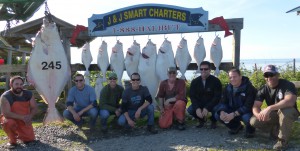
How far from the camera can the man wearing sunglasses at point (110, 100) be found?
5.62 metres

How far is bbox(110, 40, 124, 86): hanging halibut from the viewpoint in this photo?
21.4 feet

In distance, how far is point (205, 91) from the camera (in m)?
5.63

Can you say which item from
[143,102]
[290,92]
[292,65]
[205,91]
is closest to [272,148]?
[290,92]

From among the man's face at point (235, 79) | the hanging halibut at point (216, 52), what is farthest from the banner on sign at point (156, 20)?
the man's face at point (235, 79)

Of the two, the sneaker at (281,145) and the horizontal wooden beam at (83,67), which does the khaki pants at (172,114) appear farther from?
the sneaker at (281,145)

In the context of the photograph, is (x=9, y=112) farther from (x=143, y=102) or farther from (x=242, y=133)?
(x=242, y=133)

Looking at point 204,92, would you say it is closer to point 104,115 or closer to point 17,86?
point 104,115

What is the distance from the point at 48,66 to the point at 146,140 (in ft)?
6.72

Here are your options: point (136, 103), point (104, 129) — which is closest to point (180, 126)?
point (136, 103)

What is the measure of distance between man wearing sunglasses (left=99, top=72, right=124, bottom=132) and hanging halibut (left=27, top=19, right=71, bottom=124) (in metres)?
0.70

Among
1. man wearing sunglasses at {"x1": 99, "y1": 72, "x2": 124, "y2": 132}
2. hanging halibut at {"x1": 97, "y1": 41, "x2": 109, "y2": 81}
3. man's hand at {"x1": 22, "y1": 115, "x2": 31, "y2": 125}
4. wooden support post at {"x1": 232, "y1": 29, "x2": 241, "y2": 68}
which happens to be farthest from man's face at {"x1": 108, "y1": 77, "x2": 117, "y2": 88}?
wooden support post at {"x1": 232, "y1": 29, "x2": 241, "y2": 68}

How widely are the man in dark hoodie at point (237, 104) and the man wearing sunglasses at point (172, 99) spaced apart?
601 millimetres

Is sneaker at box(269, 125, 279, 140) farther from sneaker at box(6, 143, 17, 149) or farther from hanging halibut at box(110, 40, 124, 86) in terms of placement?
sneaker at box(6, 143, 17, 149)

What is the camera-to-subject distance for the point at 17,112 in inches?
204
